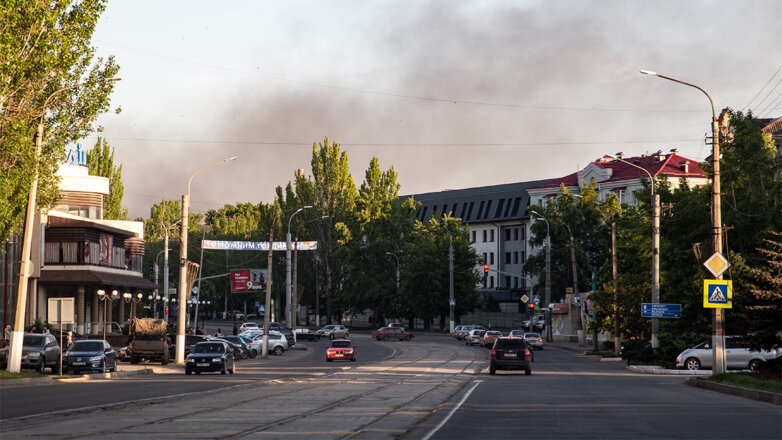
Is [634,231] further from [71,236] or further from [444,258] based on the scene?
[444,258]

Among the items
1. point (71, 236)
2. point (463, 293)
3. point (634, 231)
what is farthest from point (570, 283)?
point (71, 236)

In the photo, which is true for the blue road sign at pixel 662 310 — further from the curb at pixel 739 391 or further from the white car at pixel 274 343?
the white car at pixel 274 343

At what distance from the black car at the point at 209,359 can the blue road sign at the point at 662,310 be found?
17858mm

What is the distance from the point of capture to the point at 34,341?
130 ft

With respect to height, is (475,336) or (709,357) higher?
(709,357)

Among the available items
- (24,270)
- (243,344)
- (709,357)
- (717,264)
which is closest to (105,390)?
(24,270)

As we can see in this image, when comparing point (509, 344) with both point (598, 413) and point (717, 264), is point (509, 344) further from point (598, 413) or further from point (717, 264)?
point (598, 413)

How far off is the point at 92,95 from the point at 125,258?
38688 mm

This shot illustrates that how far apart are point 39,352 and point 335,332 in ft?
175

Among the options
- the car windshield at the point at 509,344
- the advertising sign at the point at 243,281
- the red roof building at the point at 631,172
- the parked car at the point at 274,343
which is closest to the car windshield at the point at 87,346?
the car windshield at the point at 509,344

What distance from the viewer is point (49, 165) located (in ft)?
125

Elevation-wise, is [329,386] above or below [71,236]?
below

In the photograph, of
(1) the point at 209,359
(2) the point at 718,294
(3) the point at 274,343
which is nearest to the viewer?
(2) the point at 718,294

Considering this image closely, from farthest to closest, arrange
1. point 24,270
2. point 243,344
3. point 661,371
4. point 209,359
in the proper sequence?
point 243,344 < point 661,371 < point 209,359 < point 24,270
